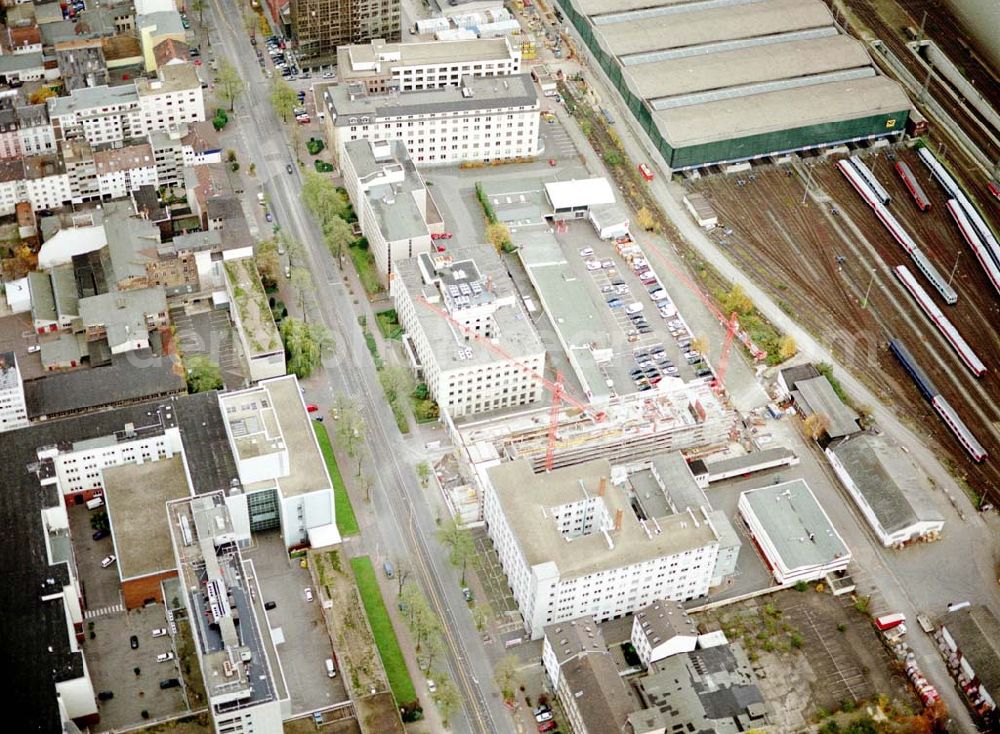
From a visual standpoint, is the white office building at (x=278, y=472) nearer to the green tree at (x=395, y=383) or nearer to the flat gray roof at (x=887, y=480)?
the green tree at (x=395, y=383)

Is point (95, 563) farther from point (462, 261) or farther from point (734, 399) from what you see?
point (734, 399)

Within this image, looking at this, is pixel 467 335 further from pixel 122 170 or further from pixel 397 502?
pixel 122 170

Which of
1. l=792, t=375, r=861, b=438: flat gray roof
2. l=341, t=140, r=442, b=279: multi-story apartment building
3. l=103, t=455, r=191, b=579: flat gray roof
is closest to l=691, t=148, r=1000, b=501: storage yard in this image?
l=792, t=375, r=861, b=438: flat gray roof

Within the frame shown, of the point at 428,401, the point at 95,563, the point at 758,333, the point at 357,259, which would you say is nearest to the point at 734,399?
the point at 758,333

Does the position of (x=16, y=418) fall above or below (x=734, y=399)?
above

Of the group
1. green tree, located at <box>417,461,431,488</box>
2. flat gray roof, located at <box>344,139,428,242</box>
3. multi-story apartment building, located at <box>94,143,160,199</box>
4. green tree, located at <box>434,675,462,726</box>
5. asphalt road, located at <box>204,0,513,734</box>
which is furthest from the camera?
multi-story apartment building, located at <box>94,143,160,199</box>

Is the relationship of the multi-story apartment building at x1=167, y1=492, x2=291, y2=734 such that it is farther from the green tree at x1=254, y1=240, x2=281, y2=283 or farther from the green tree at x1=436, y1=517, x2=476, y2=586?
the green tree at x1=254, y1=240, x2=281, y2=283

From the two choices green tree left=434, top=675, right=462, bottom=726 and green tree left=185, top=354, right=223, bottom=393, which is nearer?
green tree left=434, top=675, right=462, bottom=726
